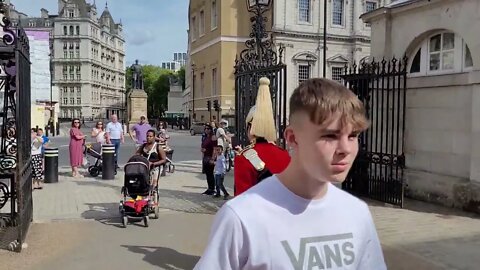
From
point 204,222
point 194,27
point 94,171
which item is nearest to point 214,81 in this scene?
point 194,27

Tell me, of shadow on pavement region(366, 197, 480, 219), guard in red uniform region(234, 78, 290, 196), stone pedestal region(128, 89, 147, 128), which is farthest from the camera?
stone pedestal region(128, 89, 147, 128)

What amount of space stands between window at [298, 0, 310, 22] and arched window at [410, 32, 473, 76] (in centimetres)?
4490

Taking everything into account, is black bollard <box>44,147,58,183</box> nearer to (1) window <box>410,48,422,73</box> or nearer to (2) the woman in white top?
(2) the woman in white top

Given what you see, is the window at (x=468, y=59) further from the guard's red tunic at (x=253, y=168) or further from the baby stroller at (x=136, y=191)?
the guard's red tunic at (x=253, y=168)

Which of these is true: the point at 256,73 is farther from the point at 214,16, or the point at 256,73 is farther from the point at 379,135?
the point at 214,16

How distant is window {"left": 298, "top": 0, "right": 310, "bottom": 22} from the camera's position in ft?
180

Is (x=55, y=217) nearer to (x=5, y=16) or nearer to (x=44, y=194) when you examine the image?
(x=44, y=194)

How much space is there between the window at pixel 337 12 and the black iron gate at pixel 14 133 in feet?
170

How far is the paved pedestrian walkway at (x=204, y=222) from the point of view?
6719 mm

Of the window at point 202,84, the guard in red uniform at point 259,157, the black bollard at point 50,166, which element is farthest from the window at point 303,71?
the guard in red uniform at point 259,157

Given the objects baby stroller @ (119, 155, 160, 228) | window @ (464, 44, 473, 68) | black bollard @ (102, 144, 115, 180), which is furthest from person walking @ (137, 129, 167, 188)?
window @ (464, 44, 473, 68)

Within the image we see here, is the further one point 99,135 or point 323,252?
point 99,135

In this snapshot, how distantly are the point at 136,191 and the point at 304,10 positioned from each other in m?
49.5

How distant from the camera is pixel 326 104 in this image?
1825mm
